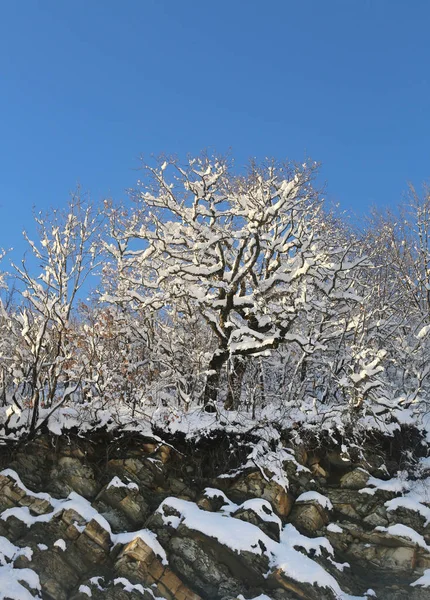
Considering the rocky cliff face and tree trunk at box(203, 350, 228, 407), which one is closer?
the rocky cliff face

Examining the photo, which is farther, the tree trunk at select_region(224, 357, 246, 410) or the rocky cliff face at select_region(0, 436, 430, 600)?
the tree trunk at select_region(224, 357, 246, 410)

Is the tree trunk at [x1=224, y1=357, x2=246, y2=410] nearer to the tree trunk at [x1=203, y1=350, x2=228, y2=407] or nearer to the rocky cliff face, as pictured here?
the tree trunk at [x1=203, y1=350, x2=228, y2=407]

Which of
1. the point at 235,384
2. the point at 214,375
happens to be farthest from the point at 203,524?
the point at 214,375

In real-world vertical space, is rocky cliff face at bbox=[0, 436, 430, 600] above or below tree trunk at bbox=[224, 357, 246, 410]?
below

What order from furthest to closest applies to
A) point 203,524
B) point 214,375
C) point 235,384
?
point 214,375 → point 235,384 → point 203,524

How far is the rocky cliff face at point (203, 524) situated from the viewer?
7.68m

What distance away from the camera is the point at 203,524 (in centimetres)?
843

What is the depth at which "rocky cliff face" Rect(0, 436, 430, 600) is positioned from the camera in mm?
7680

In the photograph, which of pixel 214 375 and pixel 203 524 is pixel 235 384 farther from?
pixel 203 524

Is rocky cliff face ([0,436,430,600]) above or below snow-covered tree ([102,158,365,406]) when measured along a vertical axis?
below

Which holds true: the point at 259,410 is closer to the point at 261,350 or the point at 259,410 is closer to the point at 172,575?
the point at 261,350

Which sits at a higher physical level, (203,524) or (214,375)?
(214,375)

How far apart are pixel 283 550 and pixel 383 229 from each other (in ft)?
50.2

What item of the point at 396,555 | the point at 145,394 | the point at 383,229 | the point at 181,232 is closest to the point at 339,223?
the point at 383,229
